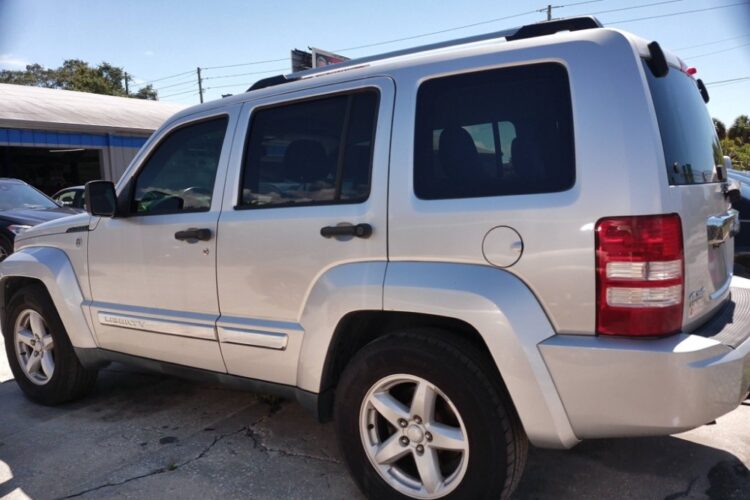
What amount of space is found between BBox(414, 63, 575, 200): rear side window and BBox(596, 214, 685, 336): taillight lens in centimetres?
28

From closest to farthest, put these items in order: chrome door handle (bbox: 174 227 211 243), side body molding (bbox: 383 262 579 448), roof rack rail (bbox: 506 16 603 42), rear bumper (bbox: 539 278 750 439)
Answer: rear bumper (bbox: 539 278 750 439) → side body molding (bbox: 383 262 579 448) → roof rack rail (bbox: 506 16 603 42) → chrome door handle (bbox: 174 227 211 243)

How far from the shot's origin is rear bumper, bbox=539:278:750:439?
2.08 m

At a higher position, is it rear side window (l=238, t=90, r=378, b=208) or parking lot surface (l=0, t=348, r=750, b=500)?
rear side window (l=238, t=90, r=378, b=208)

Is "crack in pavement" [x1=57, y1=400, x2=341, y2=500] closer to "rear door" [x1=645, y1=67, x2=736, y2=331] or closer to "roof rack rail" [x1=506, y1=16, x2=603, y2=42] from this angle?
"rear door" [x1=645, y1=67, x2=736, y2=331]

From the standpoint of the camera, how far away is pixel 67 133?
20.2 meters

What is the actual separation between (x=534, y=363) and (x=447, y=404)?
487mm

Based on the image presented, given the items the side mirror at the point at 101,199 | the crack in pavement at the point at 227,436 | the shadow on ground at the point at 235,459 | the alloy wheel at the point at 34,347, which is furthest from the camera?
the alloy wheel at the point at 34,347

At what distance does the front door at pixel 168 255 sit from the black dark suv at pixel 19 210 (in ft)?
20.0

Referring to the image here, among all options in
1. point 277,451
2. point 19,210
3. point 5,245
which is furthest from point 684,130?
point 19,210

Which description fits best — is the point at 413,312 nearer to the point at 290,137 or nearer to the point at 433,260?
the point at 433,260

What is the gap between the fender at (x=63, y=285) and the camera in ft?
13.0

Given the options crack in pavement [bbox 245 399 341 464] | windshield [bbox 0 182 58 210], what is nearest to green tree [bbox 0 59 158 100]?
windshield [bbox 0 182 58 210]

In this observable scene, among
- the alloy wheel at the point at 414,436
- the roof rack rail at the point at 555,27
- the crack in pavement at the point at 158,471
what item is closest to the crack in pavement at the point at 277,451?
the crack in pavement at the point at 158,471

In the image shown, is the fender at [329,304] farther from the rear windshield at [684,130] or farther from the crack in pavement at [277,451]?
the rear windshield at [684,130]
